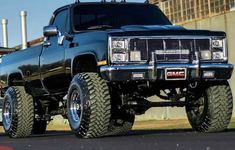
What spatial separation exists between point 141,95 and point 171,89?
0.48 m

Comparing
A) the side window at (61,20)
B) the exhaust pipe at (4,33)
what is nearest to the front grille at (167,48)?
the side window at (61,20)

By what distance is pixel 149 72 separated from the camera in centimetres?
917

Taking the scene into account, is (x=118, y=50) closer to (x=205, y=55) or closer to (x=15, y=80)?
(x=205, y=55)

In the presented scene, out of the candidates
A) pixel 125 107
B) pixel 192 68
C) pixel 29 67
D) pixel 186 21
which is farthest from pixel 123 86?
pixel 186 21

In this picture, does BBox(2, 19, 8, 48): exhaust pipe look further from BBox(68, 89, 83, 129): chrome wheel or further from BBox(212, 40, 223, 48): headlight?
BBox(212, 40, 223, 48): headlight

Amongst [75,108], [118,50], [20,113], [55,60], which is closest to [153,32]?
[118,50]

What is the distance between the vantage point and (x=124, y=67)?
917cm

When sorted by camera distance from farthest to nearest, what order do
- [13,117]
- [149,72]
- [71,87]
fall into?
[13,117], [71,87], [149,72]

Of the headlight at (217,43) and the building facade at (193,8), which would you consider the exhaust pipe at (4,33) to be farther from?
the headlight at (217,43)

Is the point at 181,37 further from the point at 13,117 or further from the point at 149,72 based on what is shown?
the point at 13,117

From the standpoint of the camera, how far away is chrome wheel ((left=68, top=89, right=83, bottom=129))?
31.7ft

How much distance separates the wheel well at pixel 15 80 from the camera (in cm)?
1280

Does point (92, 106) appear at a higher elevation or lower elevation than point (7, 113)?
higher

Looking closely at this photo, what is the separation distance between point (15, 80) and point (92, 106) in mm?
4103
